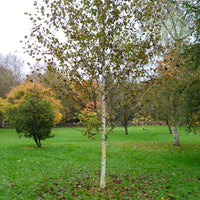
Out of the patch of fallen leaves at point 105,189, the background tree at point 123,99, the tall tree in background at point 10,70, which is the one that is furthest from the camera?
the tall tree in background at point 10,70

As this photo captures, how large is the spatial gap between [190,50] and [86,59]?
386 centimetres

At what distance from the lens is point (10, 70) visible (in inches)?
1550

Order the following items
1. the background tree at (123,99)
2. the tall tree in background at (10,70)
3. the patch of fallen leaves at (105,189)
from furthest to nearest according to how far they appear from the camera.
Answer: the tall tree in background at (10,70)
the background tree at (123,99)
the patch of fallen leaves at (105,189)

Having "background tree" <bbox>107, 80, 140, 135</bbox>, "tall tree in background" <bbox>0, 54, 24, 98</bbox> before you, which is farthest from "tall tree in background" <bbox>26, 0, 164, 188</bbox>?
"tall tree in background" <bbox>0, 54, 24, 98</bbox>

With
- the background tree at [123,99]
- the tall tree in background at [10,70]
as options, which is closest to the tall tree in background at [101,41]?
the background tree at [123,99]

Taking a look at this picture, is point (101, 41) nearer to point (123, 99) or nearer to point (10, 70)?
point (123, 99)

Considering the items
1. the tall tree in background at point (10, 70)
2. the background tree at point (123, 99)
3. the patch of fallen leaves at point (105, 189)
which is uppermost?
the tall tree in background at point (10, 70)

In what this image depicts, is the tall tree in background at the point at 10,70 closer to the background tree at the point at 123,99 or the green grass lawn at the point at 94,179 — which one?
the green grass lawn at the point at 94,179

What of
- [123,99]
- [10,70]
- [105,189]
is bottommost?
[105,189]

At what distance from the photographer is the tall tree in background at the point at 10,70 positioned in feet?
126

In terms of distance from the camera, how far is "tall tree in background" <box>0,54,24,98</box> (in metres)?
38.3

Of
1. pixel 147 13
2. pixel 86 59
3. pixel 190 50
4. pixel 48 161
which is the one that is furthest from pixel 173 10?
pixel 48 161

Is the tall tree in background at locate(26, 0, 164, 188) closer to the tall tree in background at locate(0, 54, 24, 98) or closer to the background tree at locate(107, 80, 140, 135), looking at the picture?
the background tree at locate(107, 80, 140, 135)

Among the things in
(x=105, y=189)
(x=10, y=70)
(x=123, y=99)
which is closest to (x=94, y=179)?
(x=105, y=189)
